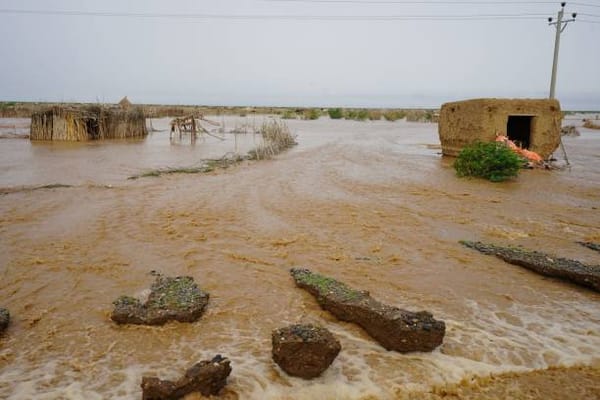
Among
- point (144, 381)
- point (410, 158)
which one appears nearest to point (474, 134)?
point (410, 158)

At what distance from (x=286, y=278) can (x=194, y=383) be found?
191cm

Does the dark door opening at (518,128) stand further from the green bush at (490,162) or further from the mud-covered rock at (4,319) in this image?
the mud-covered rock at (4,319)

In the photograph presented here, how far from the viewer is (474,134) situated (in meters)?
11.8

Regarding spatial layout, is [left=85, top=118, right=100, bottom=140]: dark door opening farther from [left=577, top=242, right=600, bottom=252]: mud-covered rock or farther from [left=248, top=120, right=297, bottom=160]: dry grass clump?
[left=577, top=242, right=600, bottom=252]: mud-covered rock

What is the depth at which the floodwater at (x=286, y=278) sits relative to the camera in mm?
2881

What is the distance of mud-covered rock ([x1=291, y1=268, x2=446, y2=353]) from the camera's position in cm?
310

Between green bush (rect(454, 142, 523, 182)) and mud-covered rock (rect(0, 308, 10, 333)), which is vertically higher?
green bush (rect(454, 142, 523, 182))

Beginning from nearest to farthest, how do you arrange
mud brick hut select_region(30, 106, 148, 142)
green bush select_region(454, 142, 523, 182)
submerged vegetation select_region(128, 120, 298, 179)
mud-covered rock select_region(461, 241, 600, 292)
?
mud-covered rock select_region(461, 241, 600, 292)
green bush select_region(454, 142, 523, 182)
submerged vegetation select_region(128, 120, 298, 179)
mud brick hut select_region(30, 106, 148, 142)

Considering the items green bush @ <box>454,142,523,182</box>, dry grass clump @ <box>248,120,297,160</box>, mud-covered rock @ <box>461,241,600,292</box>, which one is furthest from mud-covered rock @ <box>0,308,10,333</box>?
dry grass clump @ <box>248,120,297,160</box>

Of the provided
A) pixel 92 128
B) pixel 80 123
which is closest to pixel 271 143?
pixel 80 123

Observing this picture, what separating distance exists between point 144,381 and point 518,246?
4.68 metres

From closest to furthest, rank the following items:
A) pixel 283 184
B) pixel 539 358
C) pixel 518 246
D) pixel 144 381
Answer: pixel 144 381 → pixel 539 358 → pixel 518 246 → pixel 283 184

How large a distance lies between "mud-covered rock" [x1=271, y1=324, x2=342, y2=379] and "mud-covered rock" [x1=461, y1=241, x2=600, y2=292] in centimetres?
291

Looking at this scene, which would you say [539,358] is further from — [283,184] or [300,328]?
[283,184]
